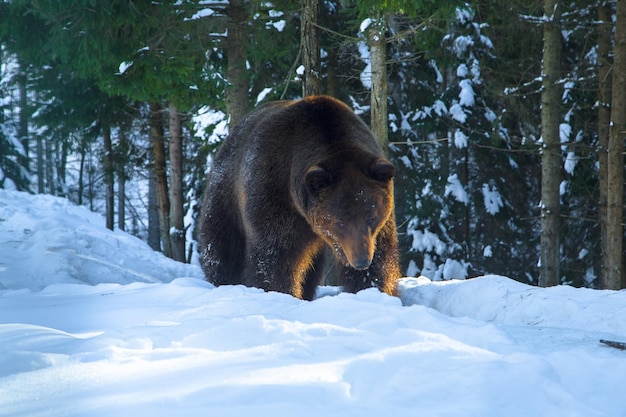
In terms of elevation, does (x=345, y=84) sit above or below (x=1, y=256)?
above

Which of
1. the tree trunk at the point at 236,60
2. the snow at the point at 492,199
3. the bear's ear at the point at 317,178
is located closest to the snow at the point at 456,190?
the snow at the point at 492,199

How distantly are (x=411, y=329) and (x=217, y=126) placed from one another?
42.1 ft

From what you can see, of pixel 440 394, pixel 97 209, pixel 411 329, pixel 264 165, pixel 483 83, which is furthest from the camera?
pixel 97 209

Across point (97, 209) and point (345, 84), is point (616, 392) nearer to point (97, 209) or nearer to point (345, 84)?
point (345, 84)

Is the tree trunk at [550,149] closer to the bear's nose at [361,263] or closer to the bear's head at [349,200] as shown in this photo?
the bear's head at [349,200]

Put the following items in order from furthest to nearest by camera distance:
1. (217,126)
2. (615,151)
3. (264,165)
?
(217,126) < (615,151) < (264,165)

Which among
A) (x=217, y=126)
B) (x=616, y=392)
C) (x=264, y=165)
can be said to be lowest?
(x=616, y=392)

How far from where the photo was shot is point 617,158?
38.4 ft

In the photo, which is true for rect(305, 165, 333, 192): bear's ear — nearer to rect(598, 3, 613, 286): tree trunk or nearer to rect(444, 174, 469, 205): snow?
rect(598, 3, 613, 286): tree trunk

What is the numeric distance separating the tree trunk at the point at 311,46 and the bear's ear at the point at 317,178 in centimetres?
397

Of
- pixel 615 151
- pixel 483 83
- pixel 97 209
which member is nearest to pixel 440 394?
pixel 615 151

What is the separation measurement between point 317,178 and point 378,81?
4862 millimetres

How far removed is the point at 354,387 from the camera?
2.47 metres

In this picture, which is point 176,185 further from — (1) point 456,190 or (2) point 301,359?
(2) point 301,359
